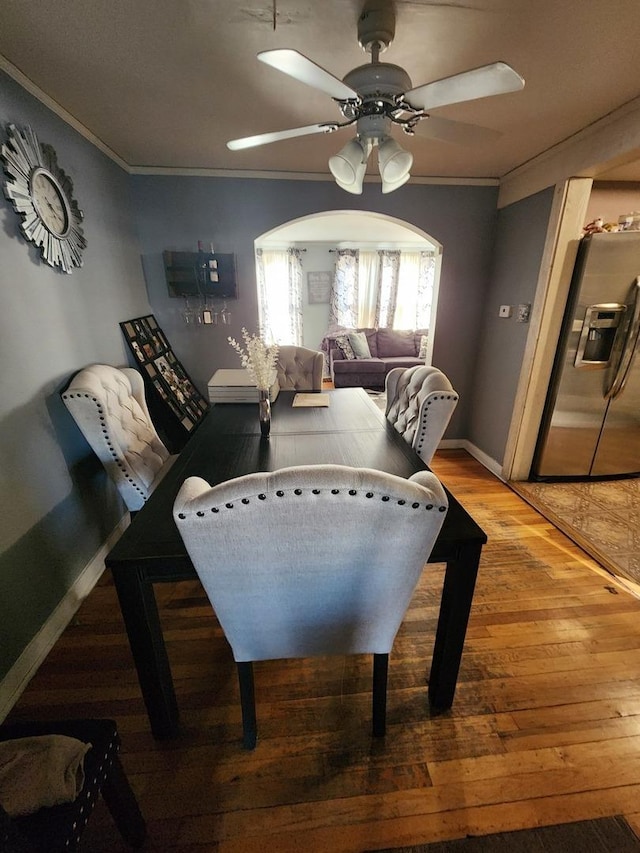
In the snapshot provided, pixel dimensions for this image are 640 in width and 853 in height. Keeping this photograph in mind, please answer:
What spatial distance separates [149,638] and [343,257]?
22.1ft

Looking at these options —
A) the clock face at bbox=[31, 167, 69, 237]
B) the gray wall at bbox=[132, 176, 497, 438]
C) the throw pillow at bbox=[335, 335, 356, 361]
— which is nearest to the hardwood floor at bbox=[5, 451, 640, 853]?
the clock face at bbox=[31, 167, 69, 237]

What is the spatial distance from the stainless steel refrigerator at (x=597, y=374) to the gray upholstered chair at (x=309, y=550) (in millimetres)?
2442

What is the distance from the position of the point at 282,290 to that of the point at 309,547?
6.67 m

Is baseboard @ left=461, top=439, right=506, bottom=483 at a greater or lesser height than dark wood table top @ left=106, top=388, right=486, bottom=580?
lesser

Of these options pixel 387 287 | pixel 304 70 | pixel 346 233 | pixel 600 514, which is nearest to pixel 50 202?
pixel 304 70

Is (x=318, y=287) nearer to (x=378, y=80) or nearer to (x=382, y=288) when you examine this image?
(x=382, y=288)

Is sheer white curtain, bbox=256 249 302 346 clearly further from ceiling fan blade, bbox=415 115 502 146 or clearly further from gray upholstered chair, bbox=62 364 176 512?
ceiling fan blade, bbox=415 115 502 146

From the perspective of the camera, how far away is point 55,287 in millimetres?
1728

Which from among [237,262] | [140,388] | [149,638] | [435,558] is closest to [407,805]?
[435,558]

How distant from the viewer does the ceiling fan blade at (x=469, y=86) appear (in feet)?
3.15

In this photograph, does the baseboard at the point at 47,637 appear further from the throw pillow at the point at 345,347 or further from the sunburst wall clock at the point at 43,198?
the throw pillow at the point at 345,347

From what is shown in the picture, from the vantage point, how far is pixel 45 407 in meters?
1.60

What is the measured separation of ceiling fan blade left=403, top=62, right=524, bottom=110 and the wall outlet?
6.23 ft

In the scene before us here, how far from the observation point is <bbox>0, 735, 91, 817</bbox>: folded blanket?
2.22ft
